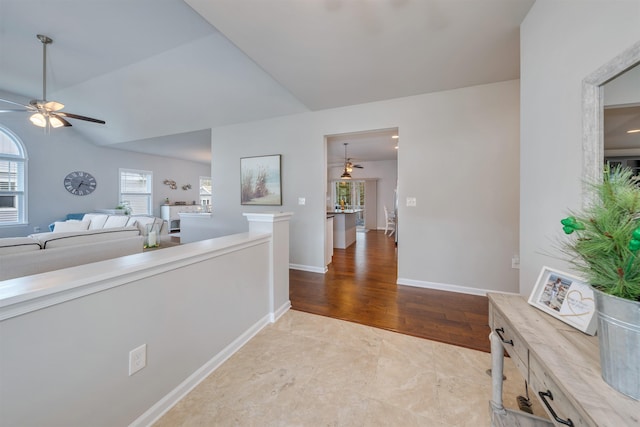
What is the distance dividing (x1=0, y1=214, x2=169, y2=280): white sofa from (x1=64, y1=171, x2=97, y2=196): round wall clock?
18.0ft

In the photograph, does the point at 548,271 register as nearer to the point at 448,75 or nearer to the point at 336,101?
the point at 448,75

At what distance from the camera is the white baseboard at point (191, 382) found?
1254 millimetres

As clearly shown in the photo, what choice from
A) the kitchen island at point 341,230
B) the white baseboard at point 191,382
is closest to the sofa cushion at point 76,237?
the white baseboard at point 191,382

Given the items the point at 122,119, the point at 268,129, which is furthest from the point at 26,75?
the point at 268,129

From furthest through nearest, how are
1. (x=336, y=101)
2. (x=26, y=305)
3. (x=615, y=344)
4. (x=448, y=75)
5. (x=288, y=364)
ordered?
(x=336, y=101)
(x=448, y=75)
(x=288, y=364)
(x=26, y=305)
(x=615, y=344)

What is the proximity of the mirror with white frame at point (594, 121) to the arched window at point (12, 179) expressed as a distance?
348 inches

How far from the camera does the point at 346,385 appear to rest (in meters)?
1.53

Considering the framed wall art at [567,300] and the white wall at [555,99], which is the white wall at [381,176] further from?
the framed wall art at [567,300]

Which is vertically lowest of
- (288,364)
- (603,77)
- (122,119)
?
(288,364)

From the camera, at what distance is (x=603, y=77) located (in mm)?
1017

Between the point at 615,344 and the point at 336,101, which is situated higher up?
the point at 336,101

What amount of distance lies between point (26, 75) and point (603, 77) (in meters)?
6.99

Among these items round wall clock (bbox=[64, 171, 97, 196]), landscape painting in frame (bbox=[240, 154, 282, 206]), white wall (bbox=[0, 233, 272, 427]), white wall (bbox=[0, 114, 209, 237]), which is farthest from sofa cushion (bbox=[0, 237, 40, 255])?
round wall clock (bbox=[64, 171, 97, 196])

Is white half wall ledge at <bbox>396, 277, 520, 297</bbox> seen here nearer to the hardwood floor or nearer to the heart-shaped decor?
the hardwood floor
